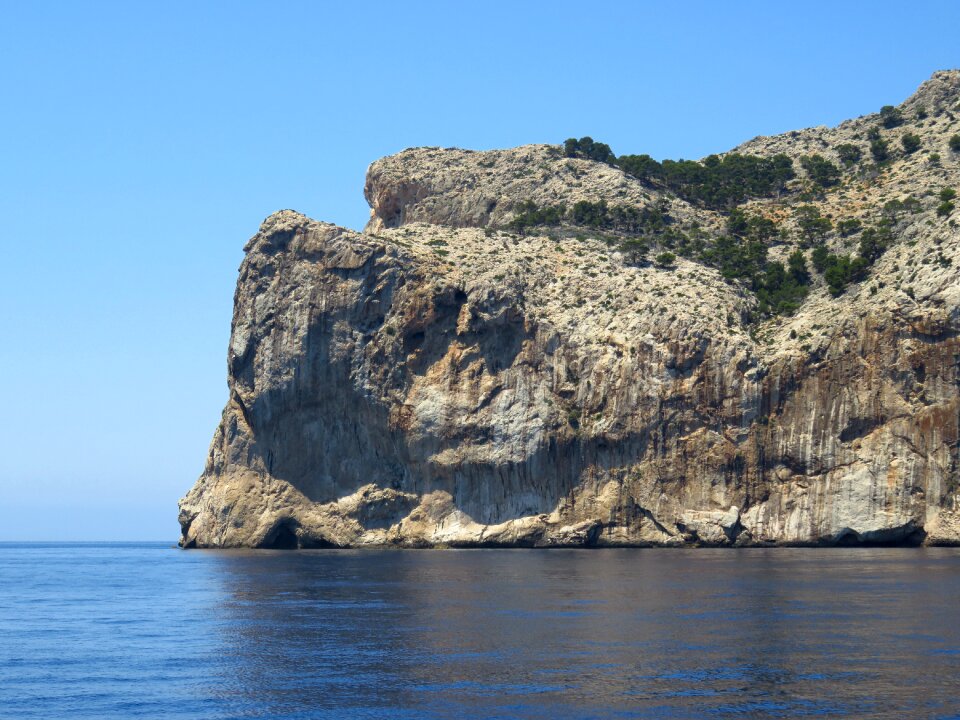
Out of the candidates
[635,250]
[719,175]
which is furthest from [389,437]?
[719,175]

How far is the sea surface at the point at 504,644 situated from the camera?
102ft

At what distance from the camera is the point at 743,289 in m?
106

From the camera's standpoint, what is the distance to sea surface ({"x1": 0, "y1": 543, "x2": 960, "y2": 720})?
31.2 meters

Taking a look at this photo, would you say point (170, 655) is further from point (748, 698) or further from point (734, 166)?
point (734, 166)

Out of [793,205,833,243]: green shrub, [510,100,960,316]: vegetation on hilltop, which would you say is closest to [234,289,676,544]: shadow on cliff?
[510,100,960,316]: vegetation on hilltop

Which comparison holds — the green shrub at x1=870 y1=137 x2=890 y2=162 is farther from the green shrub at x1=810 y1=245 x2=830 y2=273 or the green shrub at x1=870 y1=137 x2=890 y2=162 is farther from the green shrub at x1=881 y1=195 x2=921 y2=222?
the green shrub at x1=810 y1=245 x2=830 y2=273

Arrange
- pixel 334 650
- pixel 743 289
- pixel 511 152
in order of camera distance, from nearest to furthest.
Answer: pixel 334 650 → pixel 743 289 → pixel 511 152

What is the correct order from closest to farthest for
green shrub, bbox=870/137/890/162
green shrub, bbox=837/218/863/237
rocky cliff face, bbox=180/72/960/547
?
rocky cliff face, bbox=180/72/960/547
green shrub, bbox=837/218/863/237
green shrub, bbox=870/137/890/162

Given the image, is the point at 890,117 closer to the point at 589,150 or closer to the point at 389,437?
the point at 589,150

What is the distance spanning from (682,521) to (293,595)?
40.0 meters

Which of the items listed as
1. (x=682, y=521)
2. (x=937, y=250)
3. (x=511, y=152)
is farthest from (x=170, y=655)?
(x=511, y=152)

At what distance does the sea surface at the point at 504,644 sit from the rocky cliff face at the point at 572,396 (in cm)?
1734

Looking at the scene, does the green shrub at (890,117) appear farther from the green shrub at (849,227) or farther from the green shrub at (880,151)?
the green shrub at (849,227)

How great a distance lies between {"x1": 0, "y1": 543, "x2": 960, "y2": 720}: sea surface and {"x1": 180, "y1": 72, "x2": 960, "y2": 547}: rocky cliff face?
17.3 m
